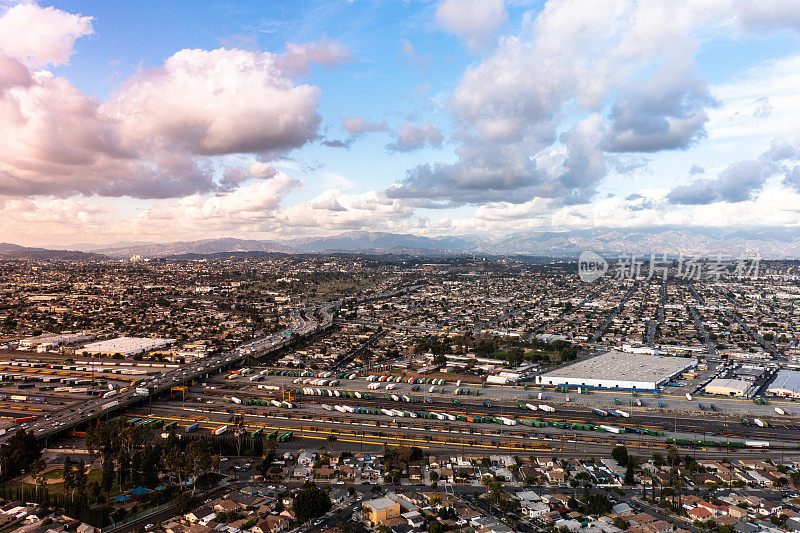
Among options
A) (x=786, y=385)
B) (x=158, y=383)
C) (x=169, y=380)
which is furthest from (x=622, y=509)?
(x=169, y=380)

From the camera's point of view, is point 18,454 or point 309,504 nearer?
point 309,504

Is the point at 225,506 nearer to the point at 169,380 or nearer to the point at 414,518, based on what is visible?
the point at 414,518

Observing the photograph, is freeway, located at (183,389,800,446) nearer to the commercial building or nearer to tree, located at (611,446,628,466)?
tree, located at (611,446,628,466)

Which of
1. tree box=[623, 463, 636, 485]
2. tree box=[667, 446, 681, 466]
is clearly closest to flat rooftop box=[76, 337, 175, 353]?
tree box=[623, 463, 636, 485]

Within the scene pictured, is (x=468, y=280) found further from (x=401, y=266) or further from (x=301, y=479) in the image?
(x=301, y=479)

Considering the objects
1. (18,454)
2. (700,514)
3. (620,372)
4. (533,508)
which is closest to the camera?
(700,514)

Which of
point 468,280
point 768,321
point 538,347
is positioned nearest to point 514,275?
point 468,280
